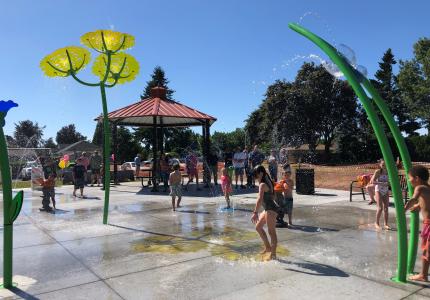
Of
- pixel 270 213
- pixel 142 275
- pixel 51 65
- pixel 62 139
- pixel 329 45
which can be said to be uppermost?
pixel 62 139

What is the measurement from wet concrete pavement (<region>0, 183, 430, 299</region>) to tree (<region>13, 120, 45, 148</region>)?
82.9 m

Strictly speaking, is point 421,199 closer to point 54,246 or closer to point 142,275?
point 142,275

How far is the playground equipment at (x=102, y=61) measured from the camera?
8047 mm

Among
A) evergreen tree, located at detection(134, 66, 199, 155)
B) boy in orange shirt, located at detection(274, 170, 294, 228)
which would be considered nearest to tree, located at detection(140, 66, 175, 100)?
evergreen tree, located at detection(134, 66, 199, 155)

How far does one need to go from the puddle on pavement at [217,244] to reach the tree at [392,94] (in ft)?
129

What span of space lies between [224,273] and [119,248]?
226 centimetres

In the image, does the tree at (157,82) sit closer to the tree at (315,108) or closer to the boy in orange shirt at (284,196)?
the tree at (315,108)

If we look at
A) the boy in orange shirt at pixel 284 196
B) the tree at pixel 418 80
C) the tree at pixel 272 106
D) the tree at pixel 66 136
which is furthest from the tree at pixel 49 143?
the boy in orange shirt at pixel 284 196

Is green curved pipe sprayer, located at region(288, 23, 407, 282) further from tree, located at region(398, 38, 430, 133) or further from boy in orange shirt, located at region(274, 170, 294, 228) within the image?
tree, located at region(398, 38, 430, 133)

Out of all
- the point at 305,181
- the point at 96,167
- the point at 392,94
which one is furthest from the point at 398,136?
the point at 392,94

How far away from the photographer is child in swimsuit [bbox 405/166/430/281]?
4.75 m

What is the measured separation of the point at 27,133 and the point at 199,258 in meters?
91.1

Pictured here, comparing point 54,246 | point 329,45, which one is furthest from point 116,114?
point 329,45

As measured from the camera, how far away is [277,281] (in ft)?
16.5
